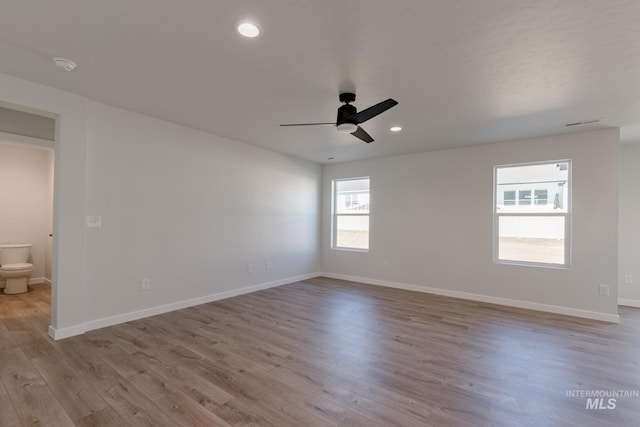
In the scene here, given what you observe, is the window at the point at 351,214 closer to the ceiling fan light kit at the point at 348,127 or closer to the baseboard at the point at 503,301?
the baseboard at the point at 503,301

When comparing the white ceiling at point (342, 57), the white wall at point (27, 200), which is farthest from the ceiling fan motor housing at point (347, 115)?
the white wall at point (27, 200)

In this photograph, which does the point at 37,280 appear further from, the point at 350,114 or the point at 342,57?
the point at 342,57

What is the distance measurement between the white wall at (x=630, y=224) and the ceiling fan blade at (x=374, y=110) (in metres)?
4.75

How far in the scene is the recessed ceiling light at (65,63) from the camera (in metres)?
2.45

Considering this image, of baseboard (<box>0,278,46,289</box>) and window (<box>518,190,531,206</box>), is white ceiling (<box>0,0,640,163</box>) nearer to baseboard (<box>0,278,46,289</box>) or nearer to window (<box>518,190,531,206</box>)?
window (<box>518,190,531,206</box>)

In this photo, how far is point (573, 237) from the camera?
165 inches

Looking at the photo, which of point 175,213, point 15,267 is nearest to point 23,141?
point 15,267

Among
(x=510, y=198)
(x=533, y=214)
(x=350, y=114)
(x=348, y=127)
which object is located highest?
(x=350, y=114)

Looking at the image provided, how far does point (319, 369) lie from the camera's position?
256cm

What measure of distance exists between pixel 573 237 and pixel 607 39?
306 cm

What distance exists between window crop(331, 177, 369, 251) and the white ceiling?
2.65m

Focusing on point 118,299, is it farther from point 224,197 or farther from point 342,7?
point 342,7

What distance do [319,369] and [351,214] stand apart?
4201 millimetres

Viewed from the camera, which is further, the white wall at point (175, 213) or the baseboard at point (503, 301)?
Result: the baseboard at point (503, 301)
